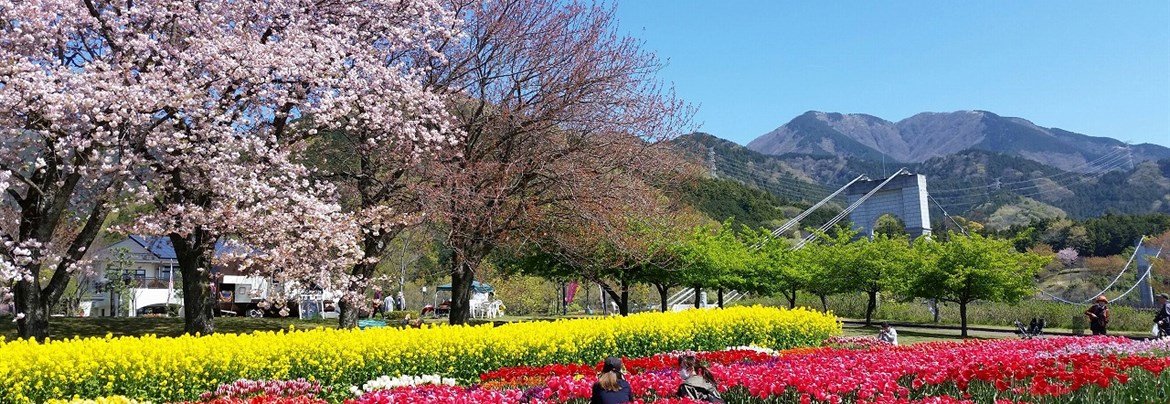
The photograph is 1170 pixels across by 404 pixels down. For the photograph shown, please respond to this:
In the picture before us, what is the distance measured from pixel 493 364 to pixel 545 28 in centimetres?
1024

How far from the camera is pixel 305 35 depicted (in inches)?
590

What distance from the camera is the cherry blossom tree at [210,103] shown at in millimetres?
12742

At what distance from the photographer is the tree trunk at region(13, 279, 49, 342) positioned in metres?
13.3

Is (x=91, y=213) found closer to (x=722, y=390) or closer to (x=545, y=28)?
(x=545, y=28)

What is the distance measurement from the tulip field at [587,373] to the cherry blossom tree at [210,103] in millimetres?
4054

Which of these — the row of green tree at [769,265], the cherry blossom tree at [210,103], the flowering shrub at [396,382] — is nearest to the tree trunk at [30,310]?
the cherry blossom tree at [210,103]

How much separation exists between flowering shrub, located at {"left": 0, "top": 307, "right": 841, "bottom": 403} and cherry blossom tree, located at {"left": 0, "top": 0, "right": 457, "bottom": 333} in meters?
3.55

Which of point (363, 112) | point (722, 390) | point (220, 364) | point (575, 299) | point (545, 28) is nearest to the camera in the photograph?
point (722, 390)

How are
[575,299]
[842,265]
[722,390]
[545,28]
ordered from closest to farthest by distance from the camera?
[722,390] → [545,28] → [842,265] → [575,299]

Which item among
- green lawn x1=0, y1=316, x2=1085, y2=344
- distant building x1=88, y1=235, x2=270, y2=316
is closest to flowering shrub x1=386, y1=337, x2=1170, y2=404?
green lawn x1=0, y1=316, x2=1085, y2=344

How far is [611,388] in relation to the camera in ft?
23.4

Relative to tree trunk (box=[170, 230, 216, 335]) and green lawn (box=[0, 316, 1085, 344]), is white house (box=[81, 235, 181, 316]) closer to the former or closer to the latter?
green lawn (box=[0, 316, 1085, 344])

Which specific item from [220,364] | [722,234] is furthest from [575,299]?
[220,364]

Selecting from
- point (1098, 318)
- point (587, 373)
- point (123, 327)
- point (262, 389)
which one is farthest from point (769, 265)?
point (262, 389)
